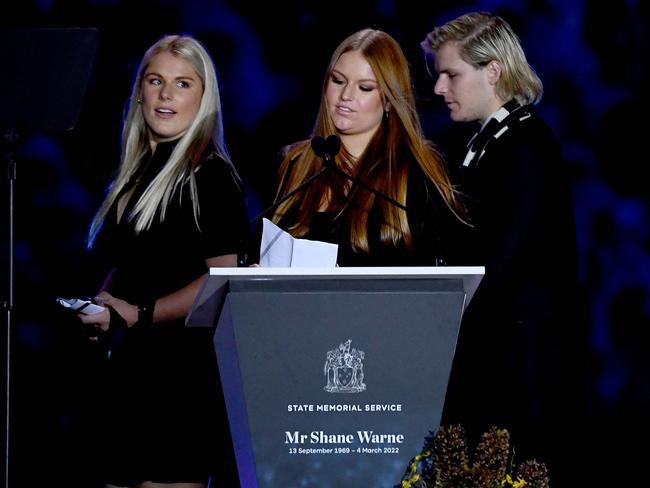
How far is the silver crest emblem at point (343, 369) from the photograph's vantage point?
6.21 feet

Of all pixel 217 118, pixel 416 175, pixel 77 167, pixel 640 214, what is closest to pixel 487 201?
pixel 416 175

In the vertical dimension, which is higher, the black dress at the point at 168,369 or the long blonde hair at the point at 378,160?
the long blonde hair at the point at 378,160

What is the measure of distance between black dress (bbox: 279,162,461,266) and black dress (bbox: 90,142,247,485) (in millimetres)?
231

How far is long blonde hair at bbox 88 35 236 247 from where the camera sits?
272 cm

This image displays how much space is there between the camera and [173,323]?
8.66ft

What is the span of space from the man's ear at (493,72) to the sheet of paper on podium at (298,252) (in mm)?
1141

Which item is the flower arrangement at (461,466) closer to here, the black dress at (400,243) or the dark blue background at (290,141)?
the black dress at (400,243)

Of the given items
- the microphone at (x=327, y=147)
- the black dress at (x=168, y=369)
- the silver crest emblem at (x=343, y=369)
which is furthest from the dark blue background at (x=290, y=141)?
the silver crest emblem at (x=343, y=369)

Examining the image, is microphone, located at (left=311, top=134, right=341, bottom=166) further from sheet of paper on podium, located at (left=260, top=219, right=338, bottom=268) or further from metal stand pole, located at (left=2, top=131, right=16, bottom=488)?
metal stand pole, located at (left=2, top=131, right=16, bottom=488)

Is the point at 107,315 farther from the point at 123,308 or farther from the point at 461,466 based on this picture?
the point at 461,466

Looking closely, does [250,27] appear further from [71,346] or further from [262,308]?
[262,308]

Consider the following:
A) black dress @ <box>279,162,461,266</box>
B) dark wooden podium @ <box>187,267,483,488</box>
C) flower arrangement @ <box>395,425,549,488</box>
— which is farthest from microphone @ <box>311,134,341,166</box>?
flower arrangement @ <box>395,425,549,488</box>

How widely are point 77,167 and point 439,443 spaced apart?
217cm

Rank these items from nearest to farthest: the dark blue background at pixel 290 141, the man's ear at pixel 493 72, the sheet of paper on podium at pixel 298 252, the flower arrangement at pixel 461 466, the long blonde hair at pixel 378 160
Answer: the flower arrangement at pixel 461 466
the sheet of paper on podium at pixel 298 252
the long blonde hair at pixel 378 160
the man's ear at pixel 493 72
the dark blue background at pixel 290 141
